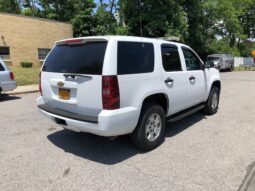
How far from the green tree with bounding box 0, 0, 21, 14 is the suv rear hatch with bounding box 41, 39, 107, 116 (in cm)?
4852

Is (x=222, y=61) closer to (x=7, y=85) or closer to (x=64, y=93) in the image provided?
(x=7, y=85)

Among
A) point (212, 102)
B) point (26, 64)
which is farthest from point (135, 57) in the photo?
point (26, 64)

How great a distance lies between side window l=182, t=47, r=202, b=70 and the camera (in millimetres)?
5674

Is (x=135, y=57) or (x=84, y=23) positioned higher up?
(x=84, y=23)

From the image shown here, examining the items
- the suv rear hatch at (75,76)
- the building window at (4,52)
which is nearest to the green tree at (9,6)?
the building window at (4,52)

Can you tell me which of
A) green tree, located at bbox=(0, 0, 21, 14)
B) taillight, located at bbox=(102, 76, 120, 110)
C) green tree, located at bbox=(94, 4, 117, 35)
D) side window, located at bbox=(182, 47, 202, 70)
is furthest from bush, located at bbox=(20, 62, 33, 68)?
green tree, located at bbox=(0, 0, 21, 14)

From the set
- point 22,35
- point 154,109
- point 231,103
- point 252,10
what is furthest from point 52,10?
point 252,10

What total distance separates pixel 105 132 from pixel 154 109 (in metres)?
1.12

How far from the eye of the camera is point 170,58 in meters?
5.04

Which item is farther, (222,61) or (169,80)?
(222,61)

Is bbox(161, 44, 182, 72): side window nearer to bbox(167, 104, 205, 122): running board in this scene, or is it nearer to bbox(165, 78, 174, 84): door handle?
bbox(165, 78, 174, 84): door handle

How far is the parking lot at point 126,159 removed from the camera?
3.44 metres

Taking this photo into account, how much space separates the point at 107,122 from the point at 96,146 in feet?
3.96

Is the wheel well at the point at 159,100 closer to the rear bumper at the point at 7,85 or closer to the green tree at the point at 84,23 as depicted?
the rear bumper at the point at 7,85
